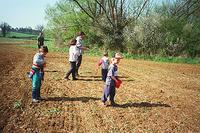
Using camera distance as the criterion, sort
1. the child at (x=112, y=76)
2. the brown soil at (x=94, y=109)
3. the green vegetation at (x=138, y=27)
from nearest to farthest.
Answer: the brown soil at (x=94, y=109) < the child at (x=112, y=76) < the green vegetation at (x=138, y=27)

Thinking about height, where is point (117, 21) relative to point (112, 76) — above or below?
above

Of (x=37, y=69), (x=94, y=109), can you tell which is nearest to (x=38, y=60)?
(x=37, y=69)

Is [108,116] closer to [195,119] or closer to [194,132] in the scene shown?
[194,132]

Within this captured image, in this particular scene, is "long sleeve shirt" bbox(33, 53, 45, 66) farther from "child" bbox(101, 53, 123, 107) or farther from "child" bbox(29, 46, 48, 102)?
"child" bbox(101, 53, 123, 107)

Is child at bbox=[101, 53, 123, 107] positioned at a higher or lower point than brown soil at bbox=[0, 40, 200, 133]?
higher

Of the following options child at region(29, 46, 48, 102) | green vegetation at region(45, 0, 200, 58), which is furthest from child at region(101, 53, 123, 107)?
green vegetation at region(45, 0, 200, 58)

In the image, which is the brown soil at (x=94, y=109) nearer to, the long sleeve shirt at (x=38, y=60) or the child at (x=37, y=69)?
the child at (x=37, y=69)

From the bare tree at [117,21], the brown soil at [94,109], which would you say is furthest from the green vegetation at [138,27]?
the brown soil at [94,109]

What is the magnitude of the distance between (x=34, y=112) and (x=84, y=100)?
4.89 feet

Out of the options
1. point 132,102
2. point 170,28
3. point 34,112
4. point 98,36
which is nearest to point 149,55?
point 170,28

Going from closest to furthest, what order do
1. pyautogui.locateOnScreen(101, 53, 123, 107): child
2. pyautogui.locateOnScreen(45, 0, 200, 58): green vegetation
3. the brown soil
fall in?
the brown soil → pyautogui.locateOnScreen(101, 53, 123, 107): child → pyautogui.locateOnScreen(45, 0, 200, 58): green vegetation

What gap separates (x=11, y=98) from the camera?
13.5ft

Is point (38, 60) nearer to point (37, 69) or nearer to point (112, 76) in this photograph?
point (37, 69)

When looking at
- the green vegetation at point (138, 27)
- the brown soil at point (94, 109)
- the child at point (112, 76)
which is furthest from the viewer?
the green vegetation at point (138, 27)
